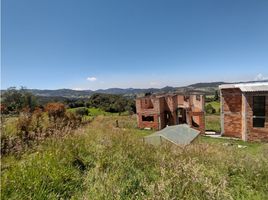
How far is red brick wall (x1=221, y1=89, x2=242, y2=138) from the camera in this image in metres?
17.5

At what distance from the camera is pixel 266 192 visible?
10.7 feet

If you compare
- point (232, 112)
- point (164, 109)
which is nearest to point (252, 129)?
point (232, 112)

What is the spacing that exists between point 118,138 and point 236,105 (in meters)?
14.8

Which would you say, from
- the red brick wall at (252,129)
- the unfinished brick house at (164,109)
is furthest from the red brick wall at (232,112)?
the unfinished brick house at (164,109)

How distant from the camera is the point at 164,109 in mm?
27781

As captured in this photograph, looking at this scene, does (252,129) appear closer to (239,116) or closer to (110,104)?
(239,116)

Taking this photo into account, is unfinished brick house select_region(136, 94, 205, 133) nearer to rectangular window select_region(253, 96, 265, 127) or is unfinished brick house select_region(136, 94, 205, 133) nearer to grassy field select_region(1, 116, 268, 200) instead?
rectangular window select_region(253, 96, 265, 127)

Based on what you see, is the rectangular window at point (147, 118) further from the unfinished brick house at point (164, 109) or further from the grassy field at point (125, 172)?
the grassy field at point (125, 172)

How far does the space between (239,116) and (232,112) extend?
1.84 feet

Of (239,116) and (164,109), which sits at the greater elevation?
(239,116)

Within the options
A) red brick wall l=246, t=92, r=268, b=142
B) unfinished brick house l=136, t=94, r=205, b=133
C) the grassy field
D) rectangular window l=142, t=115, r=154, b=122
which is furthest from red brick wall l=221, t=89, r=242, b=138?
the grassy field

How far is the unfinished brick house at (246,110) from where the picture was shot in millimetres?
15900

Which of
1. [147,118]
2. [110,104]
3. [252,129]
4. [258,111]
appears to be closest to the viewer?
[258,111]

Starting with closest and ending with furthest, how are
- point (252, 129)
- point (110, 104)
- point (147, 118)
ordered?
point (252, 129), point (147, 118), point (110, 104)
